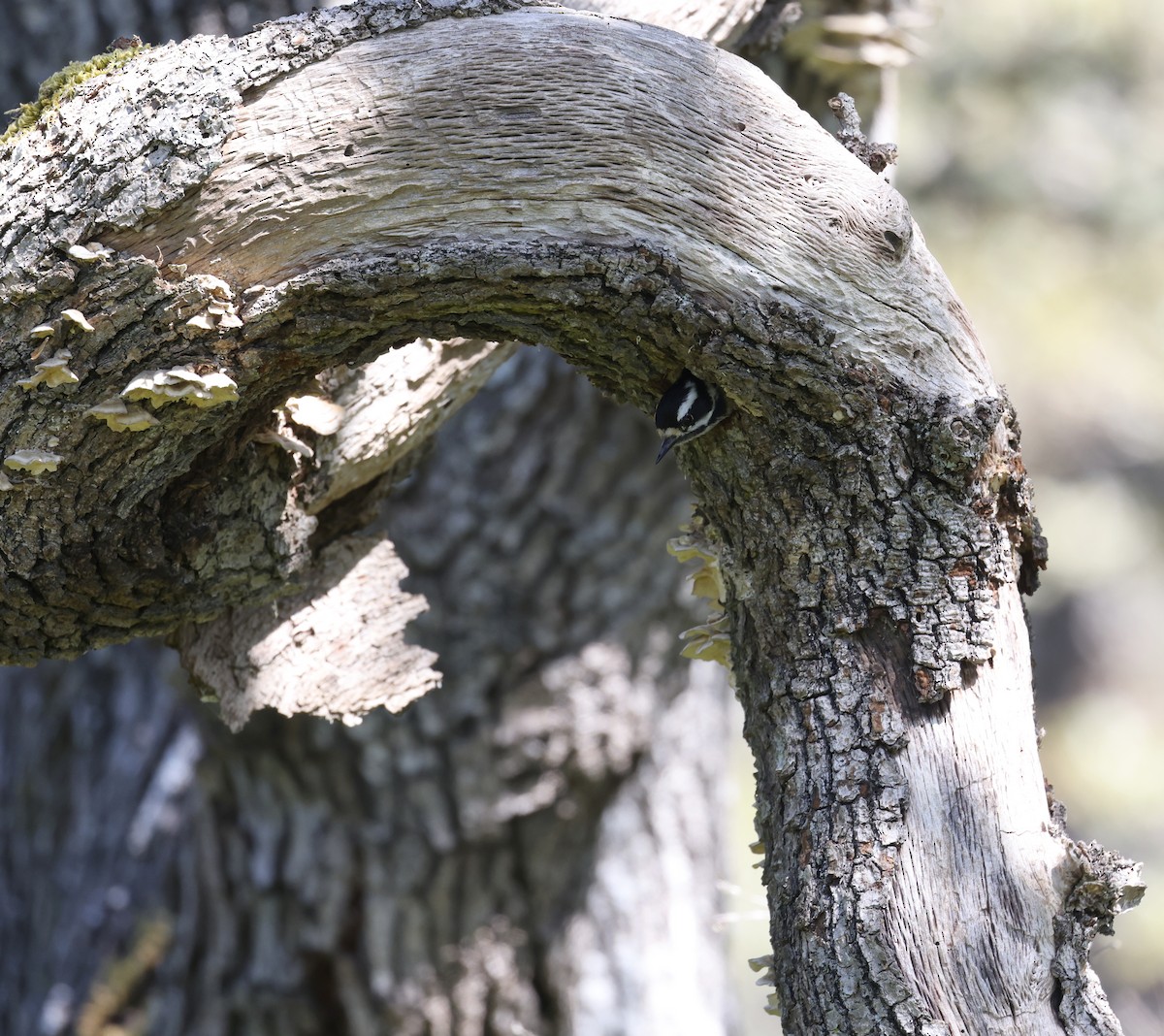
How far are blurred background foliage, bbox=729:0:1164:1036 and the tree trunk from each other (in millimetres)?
3436

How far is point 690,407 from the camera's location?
3.91ft

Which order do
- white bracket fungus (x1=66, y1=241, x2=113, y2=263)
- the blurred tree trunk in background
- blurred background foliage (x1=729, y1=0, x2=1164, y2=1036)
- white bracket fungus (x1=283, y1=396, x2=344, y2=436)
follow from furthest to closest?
blurred background foliage (x1=729, y1=0, x2=1164, y2=1036) < the blurred tree trunk in background < white bracket fungus (x1=283, y1=396, x2=344, y2=436) < white bracket fungus (x1=66, y1=241, x2=113, y2=263)

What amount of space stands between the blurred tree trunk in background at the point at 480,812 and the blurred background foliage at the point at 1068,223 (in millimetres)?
1891

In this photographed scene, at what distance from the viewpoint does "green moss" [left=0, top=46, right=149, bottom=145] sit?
115 centimetres

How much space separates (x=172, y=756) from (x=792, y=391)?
2187 mm

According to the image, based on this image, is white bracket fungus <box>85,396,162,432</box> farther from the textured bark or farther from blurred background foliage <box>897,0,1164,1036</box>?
blurred background foliage <box>897,0,1164,1036</box>

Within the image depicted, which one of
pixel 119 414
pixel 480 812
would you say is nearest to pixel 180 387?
pixel 119 414

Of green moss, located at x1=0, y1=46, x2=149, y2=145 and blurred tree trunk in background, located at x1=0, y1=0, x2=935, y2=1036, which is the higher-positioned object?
green moss, located at x1=0, y1=46, x2=149, y2=145

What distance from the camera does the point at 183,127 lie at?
108 cm

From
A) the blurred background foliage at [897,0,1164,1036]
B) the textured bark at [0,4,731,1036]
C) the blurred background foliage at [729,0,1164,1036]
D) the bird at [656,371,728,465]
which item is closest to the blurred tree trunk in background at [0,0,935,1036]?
the textured bark at [0,4,731,1036]

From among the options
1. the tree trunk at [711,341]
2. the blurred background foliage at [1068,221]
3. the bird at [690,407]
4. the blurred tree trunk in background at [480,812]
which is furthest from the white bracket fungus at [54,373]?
the blurred background foliage at [1068,221]

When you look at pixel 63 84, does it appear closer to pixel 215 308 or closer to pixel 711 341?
pixel 215 308

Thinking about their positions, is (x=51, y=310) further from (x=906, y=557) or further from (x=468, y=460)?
(x=468, y=460)

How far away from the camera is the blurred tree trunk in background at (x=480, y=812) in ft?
8.06
